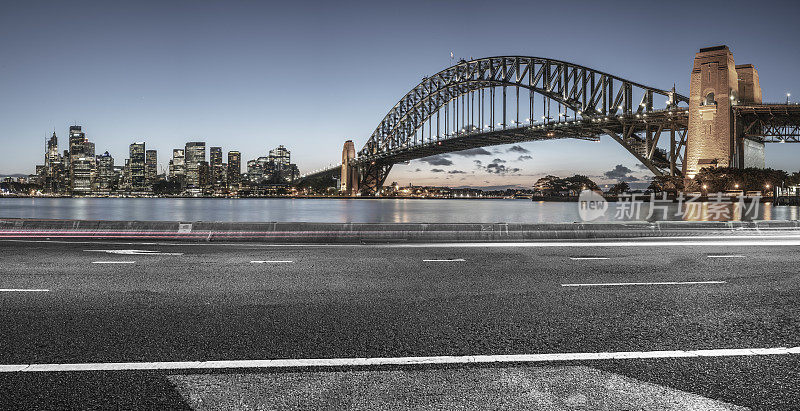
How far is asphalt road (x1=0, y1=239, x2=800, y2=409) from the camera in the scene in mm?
3932

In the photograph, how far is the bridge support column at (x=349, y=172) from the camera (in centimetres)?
14075

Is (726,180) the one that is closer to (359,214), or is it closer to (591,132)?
(591,132)

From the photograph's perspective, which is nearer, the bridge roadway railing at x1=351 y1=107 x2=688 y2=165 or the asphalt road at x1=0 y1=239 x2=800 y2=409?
the asphalt road at x1=0 y1=239 x2=800 y2=409

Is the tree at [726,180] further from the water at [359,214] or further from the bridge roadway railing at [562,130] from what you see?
the bridge roadway railing at [562,130]

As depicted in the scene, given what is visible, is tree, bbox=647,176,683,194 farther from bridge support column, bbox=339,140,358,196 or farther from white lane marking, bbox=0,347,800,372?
bridge support column, bbox=339,140,358,196

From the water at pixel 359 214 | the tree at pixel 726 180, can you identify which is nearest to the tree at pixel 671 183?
the water at pixel 359 214

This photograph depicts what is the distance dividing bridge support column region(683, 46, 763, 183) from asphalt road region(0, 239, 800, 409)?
Answer: 66019 mm

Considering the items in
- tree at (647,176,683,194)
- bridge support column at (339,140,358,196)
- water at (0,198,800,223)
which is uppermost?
bridge support column at (339,140,358,196)

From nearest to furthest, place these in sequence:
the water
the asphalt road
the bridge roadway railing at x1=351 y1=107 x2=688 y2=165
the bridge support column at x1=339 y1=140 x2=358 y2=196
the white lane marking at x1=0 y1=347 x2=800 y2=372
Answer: the asphalt road < the white lane marking at x1=0 y1=347 x2=800 y2=372 < the water < the bridge roadway railing at x1=351 y1=107 x2=688 y2=165 < the bridge support column at x1=339 y1=140 x2=358 y2=196

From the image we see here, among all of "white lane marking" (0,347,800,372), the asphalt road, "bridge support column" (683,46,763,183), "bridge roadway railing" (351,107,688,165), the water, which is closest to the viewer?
the asphalt road

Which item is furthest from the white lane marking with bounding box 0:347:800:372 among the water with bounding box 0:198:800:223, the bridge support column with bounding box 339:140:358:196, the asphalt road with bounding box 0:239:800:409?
the bridge support column with bounding box 339:140:358:196

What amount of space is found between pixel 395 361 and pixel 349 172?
138m

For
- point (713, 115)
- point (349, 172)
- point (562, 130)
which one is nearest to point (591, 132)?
point (562, 130)

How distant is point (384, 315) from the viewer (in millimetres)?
6000
